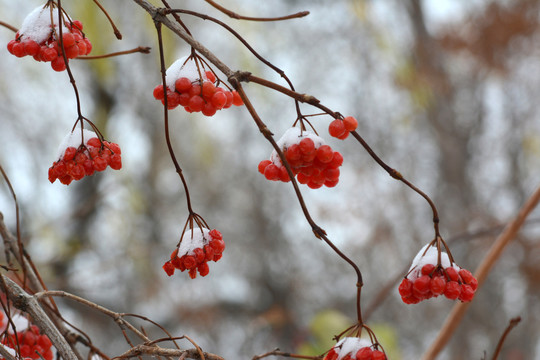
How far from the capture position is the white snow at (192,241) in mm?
910

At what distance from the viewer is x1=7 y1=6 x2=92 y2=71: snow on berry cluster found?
2.86 ft

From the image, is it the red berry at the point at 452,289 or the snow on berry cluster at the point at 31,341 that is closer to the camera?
the red berry at the point at 452,289

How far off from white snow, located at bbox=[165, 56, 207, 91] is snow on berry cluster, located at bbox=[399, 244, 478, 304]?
0.44 m

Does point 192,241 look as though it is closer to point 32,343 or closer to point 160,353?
point 160,353

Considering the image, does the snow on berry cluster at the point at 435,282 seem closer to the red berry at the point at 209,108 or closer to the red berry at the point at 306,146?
the red berry at the point at 306,146

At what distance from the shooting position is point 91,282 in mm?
6668

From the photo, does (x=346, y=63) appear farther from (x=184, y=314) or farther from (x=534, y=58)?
(x=184, y=314)

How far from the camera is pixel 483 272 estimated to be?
4.18 ft

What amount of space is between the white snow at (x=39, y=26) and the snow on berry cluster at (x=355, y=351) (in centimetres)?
63

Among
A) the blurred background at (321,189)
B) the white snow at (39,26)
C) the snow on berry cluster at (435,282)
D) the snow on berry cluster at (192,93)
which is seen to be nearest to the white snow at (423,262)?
the snow on berry cluster at (435,282)

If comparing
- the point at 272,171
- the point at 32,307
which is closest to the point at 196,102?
the point at 272,171

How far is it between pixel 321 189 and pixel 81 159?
8151 mm

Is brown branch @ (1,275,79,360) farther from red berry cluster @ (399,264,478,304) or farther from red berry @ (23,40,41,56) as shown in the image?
red berry cluster @ (399,264,478,304)

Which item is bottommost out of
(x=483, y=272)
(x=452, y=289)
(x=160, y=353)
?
(x=160, y=353)
